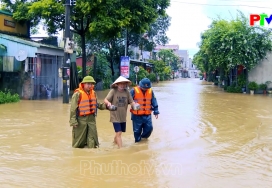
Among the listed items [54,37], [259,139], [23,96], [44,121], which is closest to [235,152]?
[259,139]

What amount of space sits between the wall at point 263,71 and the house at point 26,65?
1452 cm

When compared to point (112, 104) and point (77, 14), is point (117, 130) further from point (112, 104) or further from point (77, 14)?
point (77, 14)

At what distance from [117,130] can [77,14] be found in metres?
16.0

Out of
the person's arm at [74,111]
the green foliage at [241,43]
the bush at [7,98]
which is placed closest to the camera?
the person's arm at [74,111]

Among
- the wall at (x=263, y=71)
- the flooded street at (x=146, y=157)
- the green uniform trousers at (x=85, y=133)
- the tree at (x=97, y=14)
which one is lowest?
the flooded street at (x=146, y=157)

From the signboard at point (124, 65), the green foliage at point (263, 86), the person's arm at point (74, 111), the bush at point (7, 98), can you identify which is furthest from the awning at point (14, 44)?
the green foliage at point (263, 86)

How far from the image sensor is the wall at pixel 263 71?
2692 cm

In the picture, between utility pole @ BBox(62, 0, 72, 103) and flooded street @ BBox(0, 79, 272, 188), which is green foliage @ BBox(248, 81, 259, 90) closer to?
utility pole @ BBox(62, 0, 72, 103)

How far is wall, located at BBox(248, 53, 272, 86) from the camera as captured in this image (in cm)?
2692

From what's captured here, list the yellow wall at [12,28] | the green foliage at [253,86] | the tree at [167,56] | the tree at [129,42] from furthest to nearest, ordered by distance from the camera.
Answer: the tree at [167,56] → the tree at [129,42] → the green foliage at [253,86] → the yellow wall at [12,28]

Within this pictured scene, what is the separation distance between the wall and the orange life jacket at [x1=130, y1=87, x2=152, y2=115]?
21.2 m

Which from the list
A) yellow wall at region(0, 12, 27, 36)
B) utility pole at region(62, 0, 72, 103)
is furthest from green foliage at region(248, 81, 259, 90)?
yellow wall at region(0, 12, 27, 36)

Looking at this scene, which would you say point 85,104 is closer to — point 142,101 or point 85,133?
point 85,133

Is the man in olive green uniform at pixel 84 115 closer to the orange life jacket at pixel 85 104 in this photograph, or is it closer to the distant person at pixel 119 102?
the orange life jacket at pixel 85 104
